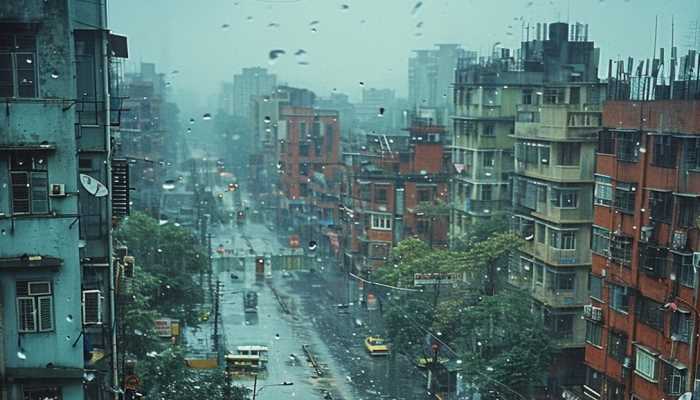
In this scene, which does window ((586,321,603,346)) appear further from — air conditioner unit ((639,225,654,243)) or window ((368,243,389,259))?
window ((368,243,389,259))

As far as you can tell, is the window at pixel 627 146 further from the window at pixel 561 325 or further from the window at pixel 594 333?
the window at pixel 561 325

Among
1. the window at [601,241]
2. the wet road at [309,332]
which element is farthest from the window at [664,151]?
the wet road at [309,332]

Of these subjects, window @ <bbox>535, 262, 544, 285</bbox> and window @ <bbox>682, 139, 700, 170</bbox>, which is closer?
window @ <bbox>682, 139, 700, 170</bbox>

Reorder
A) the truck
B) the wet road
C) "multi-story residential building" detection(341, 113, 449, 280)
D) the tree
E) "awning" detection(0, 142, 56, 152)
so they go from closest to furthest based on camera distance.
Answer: "awning" detection(0, 142, 56, 152) → the wet road → the tree → the truck → "multi-story residential building" detection(341, 113, 449, 280)

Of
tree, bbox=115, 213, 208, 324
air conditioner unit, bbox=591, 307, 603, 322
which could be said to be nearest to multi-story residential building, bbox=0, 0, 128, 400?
air conditioner unit, bbox=591, 307, 603, 322

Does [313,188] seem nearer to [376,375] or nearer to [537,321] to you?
[376,375]

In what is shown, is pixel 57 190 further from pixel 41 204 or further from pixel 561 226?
pixel 561 226
